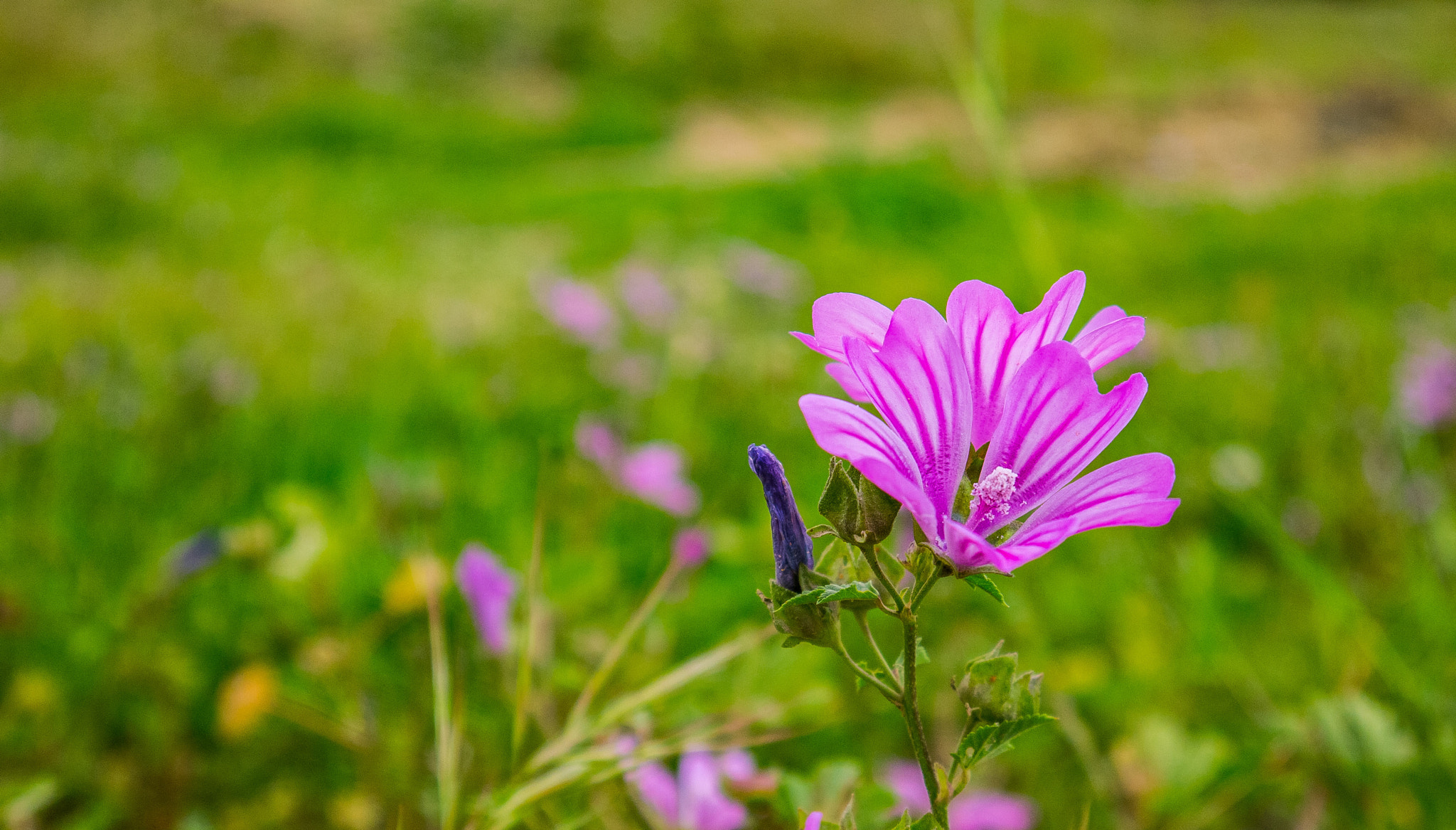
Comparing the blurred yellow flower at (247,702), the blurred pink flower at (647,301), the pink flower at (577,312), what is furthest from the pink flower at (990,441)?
the blurred pink flower at (647,301)

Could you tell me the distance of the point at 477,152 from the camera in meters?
8.62

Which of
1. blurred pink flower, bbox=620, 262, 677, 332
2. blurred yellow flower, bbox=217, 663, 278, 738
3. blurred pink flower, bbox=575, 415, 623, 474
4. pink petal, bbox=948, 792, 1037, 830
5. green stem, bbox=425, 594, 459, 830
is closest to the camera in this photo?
green stem, bbox=425, 594, 459, 830

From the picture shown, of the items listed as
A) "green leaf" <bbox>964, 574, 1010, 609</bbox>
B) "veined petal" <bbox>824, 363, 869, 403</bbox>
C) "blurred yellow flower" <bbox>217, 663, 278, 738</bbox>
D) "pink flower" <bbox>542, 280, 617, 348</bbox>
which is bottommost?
"blurred yellow flower" <bbox>217, 663, 278, 738</bbox>

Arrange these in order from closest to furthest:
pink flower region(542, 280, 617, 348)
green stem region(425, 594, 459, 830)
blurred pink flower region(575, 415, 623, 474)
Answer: green stem region(425, 594, 459, 830)
blurred pink flower region(575, 415, 623, 474)
pink flower region(542, 280, 617, 348)

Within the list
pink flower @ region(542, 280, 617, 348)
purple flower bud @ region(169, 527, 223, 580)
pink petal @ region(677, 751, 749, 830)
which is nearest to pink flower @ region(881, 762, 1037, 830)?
pink petal @ region(677, 751, 749, 830)

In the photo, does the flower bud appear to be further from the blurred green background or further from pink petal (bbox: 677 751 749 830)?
pink petal (bbox: 677 751 749 830)

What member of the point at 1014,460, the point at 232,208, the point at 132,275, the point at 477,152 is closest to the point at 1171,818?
the point at 1014,460

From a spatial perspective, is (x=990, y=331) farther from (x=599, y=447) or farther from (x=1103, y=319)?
(x=599, y=447)

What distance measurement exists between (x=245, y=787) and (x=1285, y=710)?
1171mm

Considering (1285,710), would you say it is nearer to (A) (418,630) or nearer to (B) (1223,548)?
(B) (1223,548)

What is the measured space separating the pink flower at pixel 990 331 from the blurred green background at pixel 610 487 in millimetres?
236

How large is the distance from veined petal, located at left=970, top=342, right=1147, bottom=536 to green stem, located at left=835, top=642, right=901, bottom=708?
0.10m

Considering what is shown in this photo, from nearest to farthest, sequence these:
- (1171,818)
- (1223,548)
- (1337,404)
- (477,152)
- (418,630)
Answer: (1171,818)
(418,630)
(1223,548)
(1337,404)
(477,152)

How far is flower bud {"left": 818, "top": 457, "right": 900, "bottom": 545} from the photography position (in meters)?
0.42
